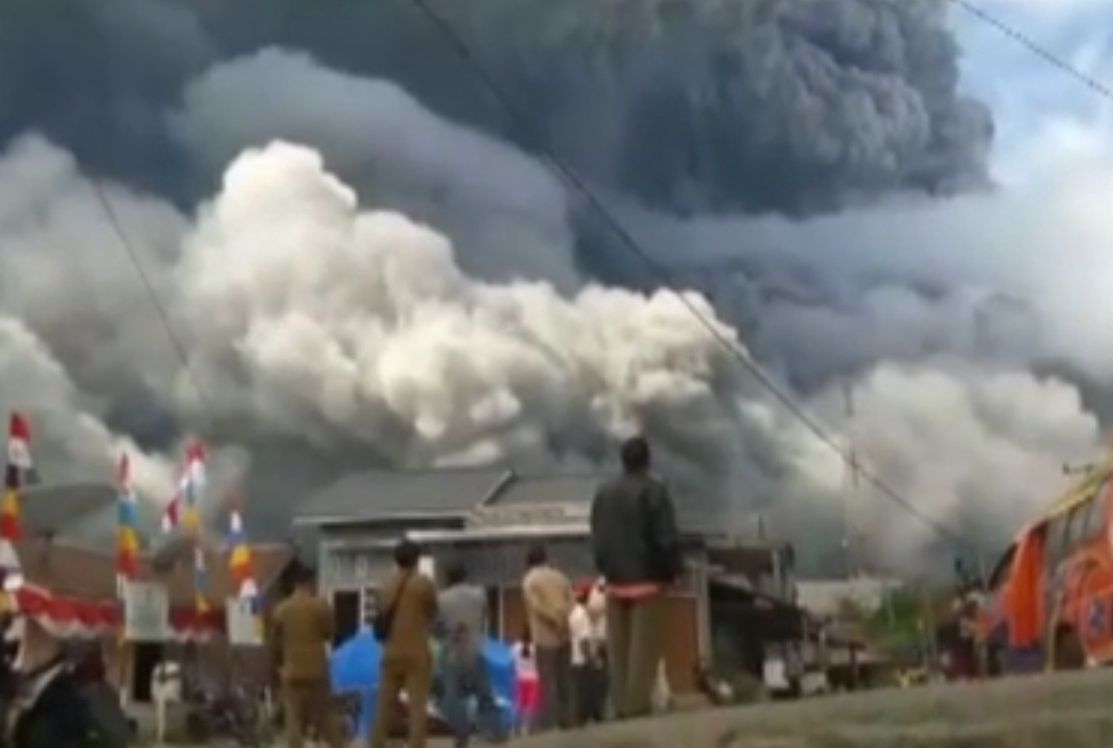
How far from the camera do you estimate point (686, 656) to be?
35.4 m

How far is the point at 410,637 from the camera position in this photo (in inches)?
516

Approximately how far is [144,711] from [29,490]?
11.6 metres

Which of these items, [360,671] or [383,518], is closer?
[360,671]

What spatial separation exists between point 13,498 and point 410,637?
34.9ft

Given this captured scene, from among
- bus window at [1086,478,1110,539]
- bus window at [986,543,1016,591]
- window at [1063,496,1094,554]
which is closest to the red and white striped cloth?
bus window at [986,543,1016,591]

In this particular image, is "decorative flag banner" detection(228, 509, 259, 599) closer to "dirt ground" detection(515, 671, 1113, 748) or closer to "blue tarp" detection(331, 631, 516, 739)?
"blue tarp" detection(331, 631, 516, 739)

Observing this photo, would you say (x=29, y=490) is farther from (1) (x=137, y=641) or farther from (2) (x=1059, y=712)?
(2) (x=1059, y=712)

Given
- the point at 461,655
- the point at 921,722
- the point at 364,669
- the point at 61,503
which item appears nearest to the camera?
the point at 921,722

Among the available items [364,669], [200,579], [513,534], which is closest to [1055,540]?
[364,669]

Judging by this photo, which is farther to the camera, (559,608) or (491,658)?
(491,658)

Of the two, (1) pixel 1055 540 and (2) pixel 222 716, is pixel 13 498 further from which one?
(1) pixel 1055 540

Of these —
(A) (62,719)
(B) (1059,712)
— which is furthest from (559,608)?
(B) (1059,712)

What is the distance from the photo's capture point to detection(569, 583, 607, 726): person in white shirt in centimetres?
1489

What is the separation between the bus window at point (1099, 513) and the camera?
1493 centimetres
